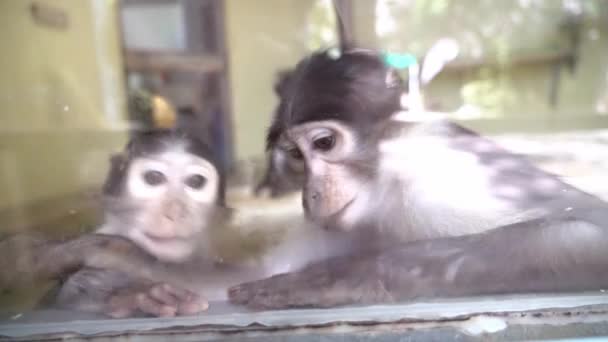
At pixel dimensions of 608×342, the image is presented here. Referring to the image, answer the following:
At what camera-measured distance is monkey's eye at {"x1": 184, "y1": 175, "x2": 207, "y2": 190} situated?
3.21 ft

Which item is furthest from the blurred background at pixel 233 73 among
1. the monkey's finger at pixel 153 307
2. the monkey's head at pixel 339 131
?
the monkey's finger at pixel 153 307

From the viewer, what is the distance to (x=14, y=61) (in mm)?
1221

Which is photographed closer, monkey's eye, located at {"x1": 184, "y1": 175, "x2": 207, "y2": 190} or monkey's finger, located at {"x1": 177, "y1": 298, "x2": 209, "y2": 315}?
monkey's finger, located at {"x1": 177, "y1": 298, "x2": 209, "y2": 315}

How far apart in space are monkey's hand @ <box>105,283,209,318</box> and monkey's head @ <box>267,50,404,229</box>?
253 mm

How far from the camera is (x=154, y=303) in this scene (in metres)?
0.73

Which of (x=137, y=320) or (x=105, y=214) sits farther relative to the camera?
(x=105, y=214)

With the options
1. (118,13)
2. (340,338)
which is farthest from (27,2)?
(340,338)

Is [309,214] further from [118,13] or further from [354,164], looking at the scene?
[118,13]

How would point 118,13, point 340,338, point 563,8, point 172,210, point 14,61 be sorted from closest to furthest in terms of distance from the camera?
point 340,338 → point 172,210 → point 14,61 → point 118,13 → point 563,8

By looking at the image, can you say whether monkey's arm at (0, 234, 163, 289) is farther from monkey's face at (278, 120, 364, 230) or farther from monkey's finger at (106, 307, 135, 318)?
monkey's face at (278, 120, 364, 230)

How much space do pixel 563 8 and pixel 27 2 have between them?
150cm

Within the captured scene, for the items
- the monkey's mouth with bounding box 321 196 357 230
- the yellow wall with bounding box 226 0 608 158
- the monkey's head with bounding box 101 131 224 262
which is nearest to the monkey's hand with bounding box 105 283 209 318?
the monkey's head with bounding box 101 131 224 262

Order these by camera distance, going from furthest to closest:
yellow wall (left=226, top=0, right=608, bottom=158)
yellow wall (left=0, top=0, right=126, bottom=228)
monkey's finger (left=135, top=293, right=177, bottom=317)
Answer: yellow wall (left=226, top=0, right=608, bottom=158) < yellow wall (left=0, top=0, right=126, bottom=228) < monkey's finger (left=135, top=293, right=177, bottom=317)

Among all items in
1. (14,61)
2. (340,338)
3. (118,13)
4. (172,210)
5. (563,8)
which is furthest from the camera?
(563,8)
